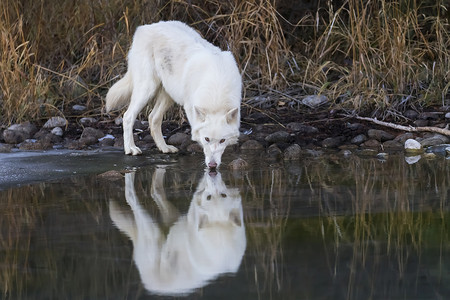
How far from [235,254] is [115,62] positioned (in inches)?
239

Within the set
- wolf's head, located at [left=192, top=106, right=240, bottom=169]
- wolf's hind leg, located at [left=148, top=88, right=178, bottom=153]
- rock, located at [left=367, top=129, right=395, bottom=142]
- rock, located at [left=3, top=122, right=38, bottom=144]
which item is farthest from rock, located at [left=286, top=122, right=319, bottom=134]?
rock, located at [left=3, top=122, right=38, bottom=144]

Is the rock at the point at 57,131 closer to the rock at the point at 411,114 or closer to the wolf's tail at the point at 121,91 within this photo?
the wolf's tail at the point at 121,91

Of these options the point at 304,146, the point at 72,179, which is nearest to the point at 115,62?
the point at 304,146

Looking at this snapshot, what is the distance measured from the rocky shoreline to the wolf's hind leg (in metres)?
0.19

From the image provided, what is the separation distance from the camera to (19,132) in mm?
7707

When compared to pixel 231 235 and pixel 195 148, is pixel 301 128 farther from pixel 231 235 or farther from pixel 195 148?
pixel 231 235

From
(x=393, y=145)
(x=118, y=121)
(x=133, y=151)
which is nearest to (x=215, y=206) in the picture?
(x=133, y=151)

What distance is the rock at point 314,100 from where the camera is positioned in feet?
Answer: 27.5

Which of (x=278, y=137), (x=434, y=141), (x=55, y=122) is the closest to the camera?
(x=434, y=141)

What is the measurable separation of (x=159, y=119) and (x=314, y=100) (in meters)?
1.95

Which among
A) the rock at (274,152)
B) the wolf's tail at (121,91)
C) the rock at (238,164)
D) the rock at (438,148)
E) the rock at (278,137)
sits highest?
the wolf's tail at (121,91)

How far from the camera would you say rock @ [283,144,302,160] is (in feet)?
21.3

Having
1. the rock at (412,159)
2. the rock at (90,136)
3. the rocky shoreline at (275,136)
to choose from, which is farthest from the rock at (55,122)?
the rock at (412,159)

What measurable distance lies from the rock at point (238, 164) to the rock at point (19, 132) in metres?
2.63
